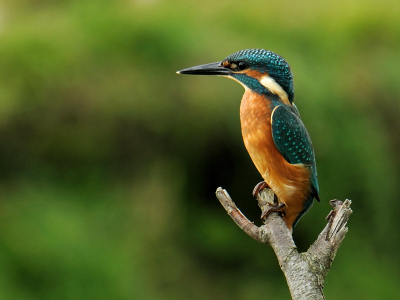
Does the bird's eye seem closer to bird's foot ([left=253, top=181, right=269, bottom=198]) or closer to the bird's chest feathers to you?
the bird's chest feathers

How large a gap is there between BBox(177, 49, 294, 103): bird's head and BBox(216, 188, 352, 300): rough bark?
0.91 ft

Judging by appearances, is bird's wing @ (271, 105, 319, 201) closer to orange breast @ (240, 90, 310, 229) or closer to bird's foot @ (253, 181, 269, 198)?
orange breast @ (240, 90, 310, 229)

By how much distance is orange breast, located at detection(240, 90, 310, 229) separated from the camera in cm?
123

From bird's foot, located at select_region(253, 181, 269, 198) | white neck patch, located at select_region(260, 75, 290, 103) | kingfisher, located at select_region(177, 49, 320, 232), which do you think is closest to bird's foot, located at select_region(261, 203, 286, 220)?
→ kingfisher, located at select_region(177, 49, 320, 232)

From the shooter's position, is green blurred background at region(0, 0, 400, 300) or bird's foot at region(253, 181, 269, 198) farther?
green blurred background at region(0, 0, 400, 300)

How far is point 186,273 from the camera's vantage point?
250cm

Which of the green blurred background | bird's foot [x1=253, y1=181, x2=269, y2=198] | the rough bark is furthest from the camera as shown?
the green blurred background

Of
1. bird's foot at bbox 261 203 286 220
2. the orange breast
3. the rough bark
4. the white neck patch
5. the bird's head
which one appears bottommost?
the rough bark

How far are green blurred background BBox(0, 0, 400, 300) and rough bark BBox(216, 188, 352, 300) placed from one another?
4.42 ft

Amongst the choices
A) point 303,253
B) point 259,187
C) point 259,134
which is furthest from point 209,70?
point 303,253

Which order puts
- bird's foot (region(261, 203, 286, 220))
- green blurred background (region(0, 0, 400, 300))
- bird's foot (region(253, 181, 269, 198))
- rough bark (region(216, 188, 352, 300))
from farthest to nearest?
green blurred background (region(0, 0, 400, 300)), bird's foot (region(253, 181, 269, 198)), bird's foot (region(261, 203, 286, 220)), rough bark (region(216, 188, 352, 300))

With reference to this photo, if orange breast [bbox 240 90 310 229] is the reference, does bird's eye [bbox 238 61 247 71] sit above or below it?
above

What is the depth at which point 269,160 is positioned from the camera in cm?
123

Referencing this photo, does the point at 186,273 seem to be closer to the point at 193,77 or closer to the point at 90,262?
the point at 90,262
